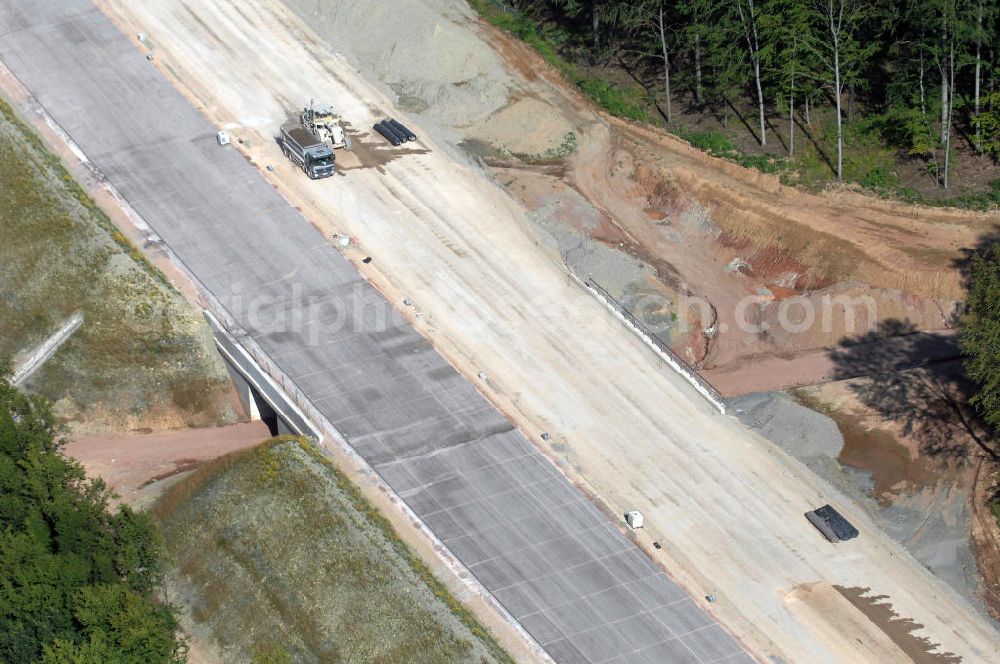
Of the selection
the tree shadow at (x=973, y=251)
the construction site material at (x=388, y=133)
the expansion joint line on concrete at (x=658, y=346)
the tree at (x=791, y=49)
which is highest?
the tree at (x=791, y=49)

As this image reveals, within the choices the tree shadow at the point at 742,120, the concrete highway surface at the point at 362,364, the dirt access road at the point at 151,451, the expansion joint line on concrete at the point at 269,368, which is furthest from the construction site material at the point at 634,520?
the tree shadow at the point at 742,120

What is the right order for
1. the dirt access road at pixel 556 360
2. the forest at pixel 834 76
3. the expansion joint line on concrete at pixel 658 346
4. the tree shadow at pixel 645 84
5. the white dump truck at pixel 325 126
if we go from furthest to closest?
the tree shadow at pixel 645 84 → the white dump truck at pixel 325 126 → the forest at pixel 834 76 → the expansion joint line on concrete at pixel 658 346 → the dirt access road at pixel 556 360

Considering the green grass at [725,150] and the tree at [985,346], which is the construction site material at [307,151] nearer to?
the green grass at [725,150]

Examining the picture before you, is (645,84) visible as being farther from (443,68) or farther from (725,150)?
(443,68)

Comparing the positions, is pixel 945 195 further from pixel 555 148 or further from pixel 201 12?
pixel 201 12

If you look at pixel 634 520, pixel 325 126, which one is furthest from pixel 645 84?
pixel 634 520

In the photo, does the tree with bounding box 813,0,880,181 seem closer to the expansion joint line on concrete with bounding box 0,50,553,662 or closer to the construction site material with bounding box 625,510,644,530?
the construction site material with bounding box 625,510,644,530
